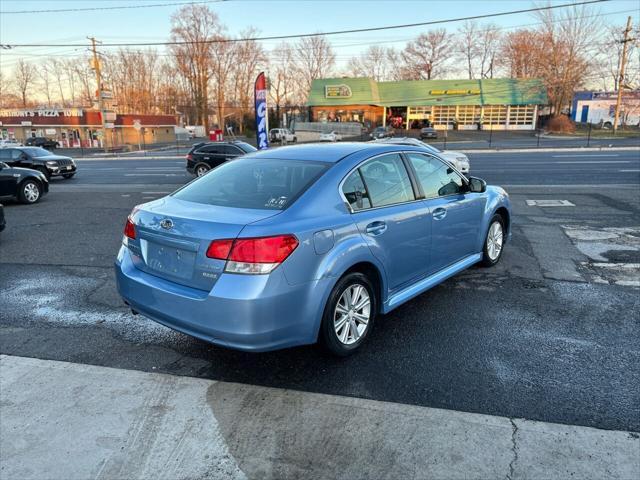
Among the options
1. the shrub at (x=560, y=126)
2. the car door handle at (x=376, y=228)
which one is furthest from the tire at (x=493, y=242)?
the shrub at (x=560, y=126)

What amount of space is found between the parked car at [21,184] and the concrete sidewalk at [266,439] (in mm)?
10763

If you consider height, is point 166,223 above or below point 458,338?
above

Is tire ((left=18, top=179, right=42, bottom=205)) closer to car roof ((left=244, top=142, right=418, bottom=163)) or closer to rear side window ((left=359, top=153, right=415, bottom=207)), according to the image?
car roof ((left=244, top=142, right=418, bottom=163))

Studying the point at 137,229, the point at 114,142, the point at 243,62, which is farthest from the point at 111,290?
the point at 243,62

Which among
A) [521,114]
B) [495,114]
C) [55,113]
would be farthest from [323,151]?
[55,113]

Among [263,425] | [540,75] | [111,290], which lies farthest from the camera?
[540,75]

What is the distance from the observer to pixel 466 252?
5.04m

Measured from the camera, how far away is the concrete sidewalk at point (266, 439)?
247 cm

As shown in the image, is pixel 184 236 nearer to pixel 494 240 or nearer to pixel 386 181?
pixel 386 181

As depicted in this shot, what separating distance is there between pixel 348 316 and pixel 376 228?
2.35 ft

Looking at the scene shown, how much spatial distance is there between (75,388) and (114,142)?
204 feet

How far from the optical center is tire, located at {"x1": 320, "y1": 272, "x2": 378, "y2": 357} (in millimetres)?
3363

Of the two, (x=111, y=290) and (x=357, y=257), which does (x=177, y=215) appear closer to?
(x=357, y=257)

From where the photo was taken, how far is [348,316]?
357 centimetres
